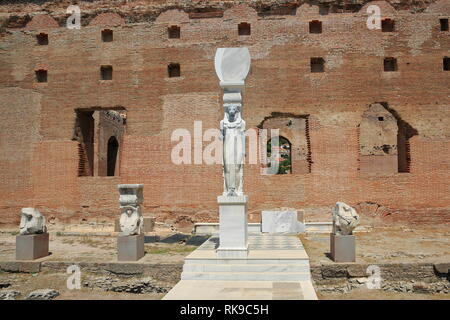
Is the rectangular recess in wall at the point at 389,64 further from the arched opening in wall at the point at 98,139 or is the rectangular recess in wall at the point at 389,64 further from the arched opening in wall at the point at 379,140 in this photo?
the arched opening in wall at the point at 98,139

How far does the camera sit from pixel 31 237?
8.91 metres

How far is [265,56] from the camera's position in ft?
48.5

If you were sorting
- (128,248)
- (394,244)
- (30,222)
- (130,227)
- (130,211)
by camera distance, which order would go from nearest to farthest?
(128,248)
(130,227)
(130,211)
(30,222)
(394,244)

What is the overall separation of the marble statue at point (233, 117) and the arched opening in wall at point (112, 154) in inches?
618

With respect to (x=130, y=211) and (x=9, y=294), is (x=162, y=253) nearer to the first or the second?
(x=130, y=211)

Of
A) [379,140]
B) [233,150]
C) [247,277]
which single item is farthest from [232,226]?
[379,140]

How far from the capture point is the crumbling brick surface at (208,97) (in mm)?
14133

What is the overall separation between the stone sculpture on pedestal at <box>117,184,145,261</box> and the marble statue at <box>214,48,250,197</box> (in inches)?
88.8

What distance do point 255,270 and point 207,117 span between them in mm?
8263

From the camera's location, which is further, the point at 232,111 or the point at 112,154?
the point at 112,154

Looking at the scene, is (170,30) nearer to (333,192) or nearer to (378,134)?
(333,192)

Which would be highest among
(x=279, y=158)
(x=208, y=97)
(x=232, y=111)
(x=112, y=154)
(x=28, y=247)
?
(x=208, y=97)

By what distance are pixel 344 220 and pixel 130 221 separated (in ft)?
14.4

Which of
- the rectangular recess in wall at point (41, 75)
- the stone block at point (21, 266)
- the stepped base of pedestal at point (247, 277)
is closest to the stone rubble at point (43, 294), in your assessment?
the stone block at point (21, 266)
